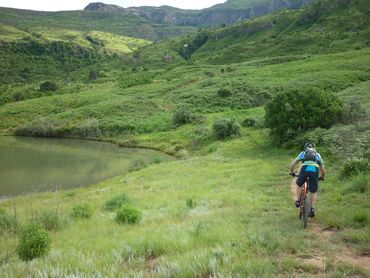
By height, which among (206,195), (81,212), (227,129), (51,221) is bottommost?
(227,129)

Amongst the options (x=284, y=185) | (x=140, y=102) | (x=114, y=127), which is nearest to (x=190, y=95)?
(x=140, y=102)

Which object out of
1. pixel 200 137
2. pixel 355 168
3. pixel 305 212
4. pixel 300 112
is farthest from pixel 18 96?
pixel 305 212

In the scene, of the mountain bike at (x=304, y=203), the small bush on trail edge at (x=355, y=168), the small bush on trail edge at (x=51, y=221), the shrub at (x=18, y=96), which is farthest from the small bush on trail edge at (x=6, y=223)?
the shrub at (x=18, y=96)

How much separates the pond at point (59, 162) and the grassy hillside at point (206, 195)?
3.93 m

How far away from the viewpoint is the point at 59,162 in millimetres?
47375

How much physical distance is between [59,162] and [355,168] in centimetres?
3705

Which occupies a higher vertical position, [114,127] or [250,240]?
[250,240]

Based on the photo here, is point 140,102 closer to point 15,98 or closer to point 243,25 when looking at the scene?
point 15,98

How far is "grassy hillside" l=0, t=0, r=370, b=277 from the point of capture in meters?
7.80

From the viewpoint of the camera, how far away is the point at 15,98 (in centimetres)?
10531

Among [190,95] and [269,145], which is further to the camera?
[190,95]

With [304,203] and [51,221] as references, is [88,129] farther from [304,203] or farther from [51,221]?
[304,203]

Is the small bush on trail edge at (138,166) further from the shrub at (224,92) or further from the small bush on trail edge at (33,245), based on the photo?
the shrub at (224,92)

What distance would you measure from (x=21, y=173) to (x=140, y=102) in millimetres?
42317
